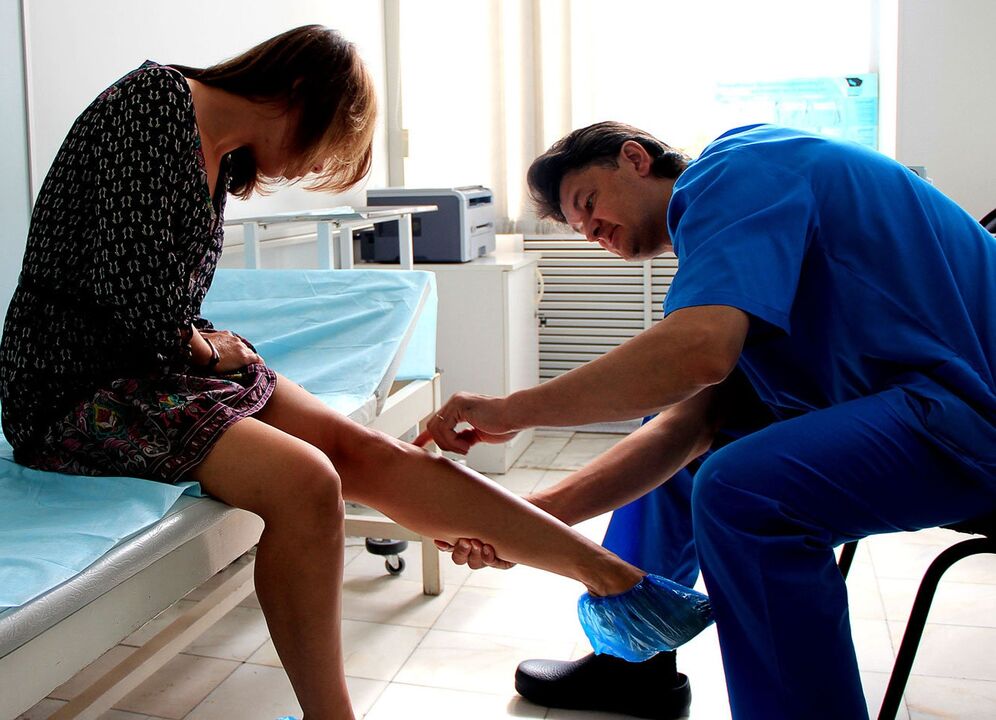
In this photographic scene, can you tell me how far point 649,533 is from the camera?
1780 millimetres

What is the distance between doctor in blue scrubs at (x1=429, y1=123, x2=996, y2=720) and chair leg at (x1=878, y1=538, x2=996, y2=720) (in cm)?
5

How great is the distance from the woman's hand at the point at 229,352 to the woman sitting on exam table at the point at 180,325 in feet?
0.09

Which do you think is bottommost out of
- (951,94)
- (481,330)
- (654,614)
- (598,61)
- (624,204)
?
(654,614)

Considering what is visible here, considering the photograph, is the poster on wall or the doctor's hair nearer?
the doctor's hair

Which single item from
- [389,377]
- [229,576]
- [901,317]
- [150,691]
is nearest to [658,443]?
[901,317]

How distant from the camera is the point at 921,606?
1.41 m

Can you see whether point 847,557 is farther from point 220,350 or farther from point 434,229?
point 434,229

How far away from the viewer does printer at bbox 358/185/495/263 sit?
3465 millimetres

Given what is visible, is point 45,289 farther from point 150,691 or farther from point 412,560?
point 412,560

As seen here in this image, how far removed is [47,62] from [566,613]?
65.6 inches

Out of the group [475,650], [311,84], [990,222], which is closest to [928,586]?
[475,650]

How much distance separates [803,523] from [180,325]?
903mm

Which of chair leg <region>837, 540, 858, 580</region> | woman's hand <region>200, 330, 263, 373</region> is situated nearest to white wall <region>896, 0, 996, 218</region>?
chair leg <region>837, 540, 858, 580</region>

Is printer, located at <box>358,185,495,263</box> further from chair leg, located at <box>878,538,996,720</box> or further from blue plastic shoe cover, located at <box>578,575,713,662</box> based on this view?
chair leg, located at <box>878,538,996,720</box>
